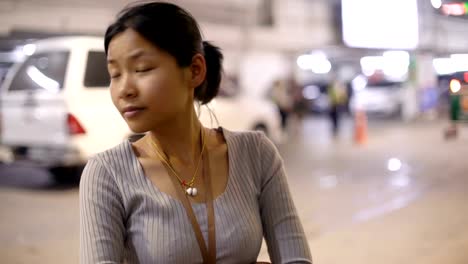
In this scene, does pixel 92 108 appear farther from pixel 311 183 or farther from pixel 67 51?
pixel 311 183

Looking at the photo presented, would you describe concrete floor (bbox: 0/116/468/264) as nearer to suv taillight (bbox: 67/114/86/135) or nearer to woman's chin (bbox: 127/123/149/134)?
suv taillight (bbox: 67/114/86/135)

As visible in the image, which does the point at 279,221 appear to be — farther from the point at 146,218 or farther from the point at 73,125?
the point at 73,125

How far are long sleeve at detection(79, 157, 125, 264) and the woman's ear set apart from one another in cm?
29

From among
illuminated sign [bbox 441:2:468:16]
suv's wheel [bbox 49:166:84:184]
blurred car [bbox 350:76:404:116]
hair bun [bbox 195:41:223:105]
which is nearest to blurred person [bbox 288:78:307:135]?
blurred car [bbox 350:76:404:116]

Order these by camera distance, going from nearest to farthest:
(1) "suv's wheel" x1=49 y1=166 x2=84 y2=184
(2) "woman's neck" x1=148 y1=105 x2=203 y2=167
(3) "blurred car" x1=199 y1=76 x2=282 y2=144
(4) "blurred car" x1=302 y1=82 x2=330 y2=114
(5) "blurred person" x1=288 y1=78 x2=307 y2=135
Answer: (2) "woman's neck" x1=148 y1=105 x2=203 y2=167, (1) "suv's wheel" x1=49 y1=166 x2=84 y2=184, (3) "blurred car" x1=199 y1=76 x2=282 y2=144, (5) "blurred person" x1=288 y1=78 x2=307 y2=135, (4) "blurred car" x1=302 y1=82 x2=330 y2=114

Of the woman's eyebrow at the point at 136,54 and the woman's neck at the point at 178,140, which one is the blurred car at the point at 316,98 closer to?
the woman's neck at the point at 178,140

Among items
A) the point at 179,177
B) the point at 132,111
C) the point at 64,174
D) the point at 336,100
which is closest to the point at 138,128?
the point at 132,111

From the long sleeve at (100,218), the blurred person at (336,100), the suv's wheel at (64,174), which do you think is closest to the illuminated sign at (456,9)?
the suv's wheel at (64,174)

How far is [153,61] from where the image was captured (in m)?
1.12

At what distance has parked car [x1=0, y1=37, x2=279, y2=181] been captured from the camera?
14.4ft

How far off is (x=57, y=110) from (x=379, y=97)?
40.3 ft

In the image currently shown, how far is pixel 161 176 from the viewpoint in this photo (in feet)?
3.88

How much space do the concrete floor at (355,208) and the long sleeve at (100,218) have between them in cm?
107

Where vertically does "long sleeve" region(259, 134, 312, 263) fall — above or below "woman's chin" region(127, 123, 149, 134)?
below
